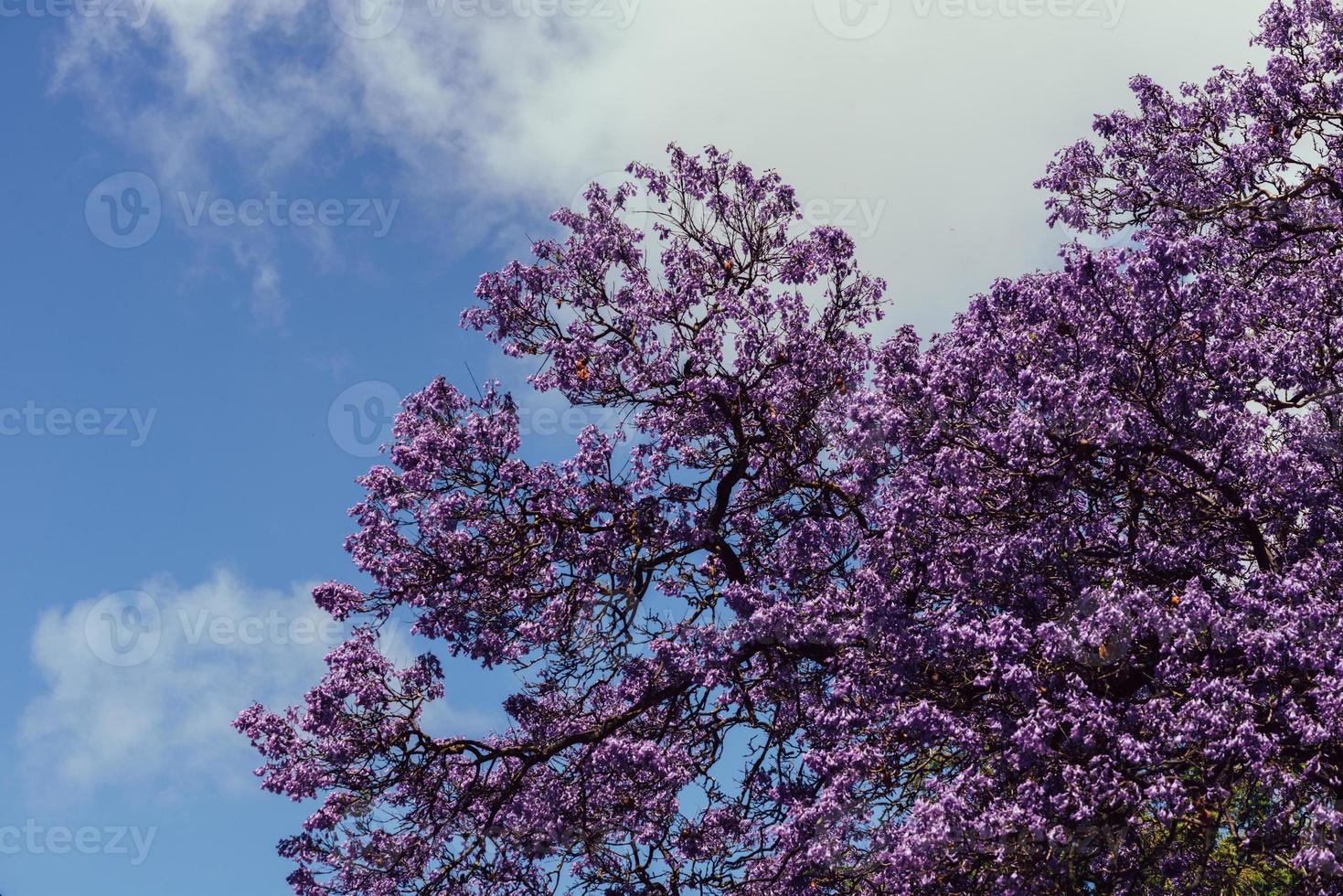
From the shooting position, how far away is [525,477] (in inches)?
658

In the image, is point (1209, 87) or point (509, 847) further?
point (1209, 87)

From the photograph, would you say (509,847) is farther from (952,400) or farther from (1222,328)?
(1222,328)

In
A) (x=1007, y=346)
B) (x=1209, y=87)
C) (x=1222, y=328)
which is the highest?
(x=1209, y=87)

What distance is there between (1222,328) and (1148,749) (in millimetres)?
4273

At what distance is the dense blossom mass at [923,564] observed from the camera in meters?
12.2

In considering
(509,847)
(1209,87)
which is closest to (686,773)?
(509,847)

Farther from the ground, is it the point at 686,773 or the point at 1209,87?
the point at 1209,87

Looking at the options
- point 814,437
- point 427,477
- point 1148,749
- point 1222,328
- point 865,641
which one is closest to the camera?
point 1148,749

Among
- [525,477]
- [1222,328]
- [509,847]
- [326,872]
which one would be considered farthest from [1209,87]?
[326,872]

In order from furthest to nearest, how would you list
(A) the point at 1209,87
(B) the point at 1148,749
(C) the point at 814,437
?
(A) the point at 1209,87 < (C) the point at 814,437 < (B) the point at 1148,749

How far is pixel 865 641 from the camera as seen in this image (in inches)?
551

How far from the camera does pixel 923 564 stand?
14.0m

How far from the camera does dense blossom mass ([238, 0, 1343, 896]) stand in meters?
12.2

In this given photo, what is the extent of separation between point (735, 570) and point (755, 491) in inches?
50.1
